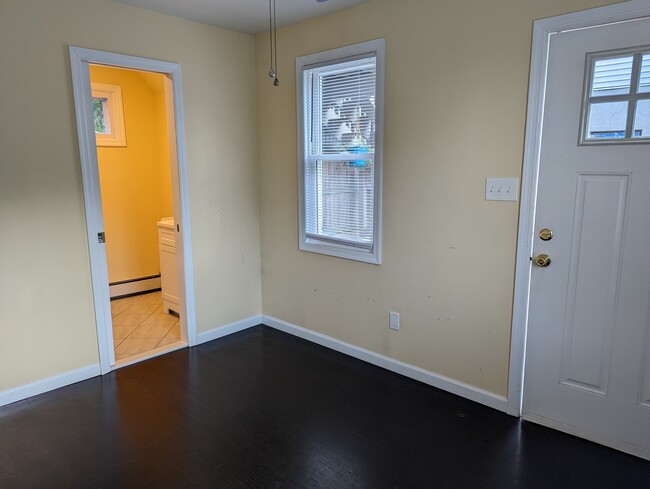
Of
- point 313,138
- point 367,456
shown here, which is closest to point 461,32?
point 313,138

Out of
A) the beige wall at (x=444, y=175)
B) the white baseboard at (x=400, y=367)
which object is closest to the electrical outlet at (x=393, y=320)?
the beige wall at (x=444, y=175)

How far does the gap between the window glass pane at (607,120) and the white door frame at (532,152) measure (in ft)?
0.75

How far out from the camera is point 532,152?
230 cm

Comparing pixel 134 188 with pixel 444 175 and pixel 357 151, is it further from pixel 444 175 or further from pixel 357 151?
pixel 444 175

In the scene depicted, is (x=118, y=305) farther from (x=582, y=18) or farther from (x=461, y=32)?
(x=582, y=18)

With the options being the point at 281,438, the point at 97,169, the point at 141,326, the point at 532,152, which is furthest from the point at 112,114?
the point at 532,152

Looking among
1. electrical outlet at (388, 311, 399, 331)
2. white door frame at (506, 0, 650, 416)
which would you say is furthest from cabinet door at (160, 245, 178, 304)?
white door frame at (506, 0, 650, 416)

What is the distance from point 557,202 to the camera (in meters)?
2.27

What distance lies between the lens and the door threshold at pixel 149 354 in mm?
3227

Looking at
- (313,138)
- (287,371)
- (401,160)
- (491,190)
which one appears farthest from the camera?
(313,138)

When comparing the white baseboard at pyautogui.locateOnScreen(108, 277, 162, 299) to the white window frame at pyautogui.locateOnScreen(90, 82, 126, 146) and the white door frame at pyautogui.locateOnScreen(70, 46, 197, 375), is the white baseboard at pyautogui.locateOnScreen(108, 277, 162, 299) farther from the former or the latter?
the white door frame at pyautogui.locateOnScreen(70, 46, 197, 375)

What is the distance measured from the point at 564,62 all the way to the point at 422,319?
1660mm

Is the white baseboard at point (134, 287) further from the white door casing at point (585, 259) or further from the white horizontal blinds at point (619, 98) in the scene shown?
the white horizontal blinds at point (619, 98)

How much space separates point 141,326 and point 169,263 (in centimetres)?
62
